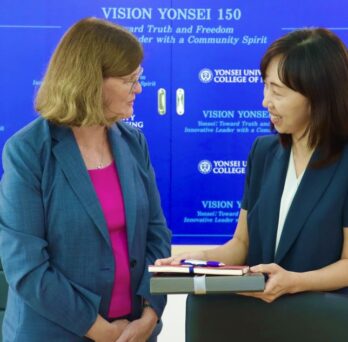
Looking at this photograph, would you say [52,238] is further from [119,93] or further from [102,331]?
[119,93]

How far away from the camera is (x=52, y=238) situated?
1.68 m

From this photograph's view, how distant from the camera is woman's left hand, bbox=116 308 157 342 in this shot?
Answer: 1766 mm

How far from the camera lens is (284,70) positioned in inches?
63.4

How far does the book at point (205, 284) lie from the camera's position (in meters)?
1.32

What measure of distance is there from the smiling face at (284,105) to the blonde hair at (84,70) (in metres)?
0.39

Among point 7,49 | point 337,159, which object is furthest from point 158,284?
point 7,49

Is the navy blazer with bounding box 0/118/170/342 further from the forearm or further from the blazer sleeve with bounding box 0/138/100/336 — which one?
the forearm

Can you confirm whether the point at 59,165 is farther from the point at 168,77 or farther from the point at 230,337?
the point at 168,77

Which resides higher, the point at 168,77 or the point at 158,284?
the point at 168,77

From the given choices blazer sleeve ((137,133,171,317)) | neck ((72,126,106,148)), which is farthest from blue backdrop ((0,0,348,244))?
neck ((72,126,106,148))

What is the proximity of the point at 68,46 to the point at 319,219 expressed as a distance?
33.9 inches

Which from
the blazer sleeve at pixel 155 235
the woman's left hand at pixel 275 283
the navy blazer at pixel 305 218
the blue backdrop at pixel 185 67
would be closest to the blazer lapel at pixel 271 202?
the navy blazer at pixel 305 218

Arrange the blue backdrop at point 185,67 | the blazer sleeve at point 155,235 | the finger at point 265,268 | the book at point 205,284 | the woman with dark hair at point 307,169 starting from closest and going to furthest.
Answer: the book at point 205,284 → the finger at point 265,268 → the woman with dark hair at point 307,169 → the blazer sleeve at point 155,235 → the blue backdrop at point 185,67

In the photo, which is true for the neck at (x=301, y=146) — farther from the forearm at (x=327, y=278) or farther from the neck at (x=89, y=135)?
the neck at (x=89, y=135)
